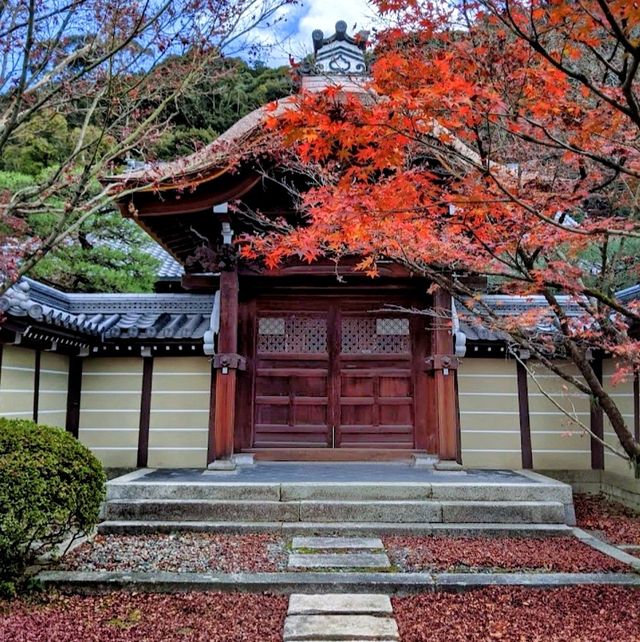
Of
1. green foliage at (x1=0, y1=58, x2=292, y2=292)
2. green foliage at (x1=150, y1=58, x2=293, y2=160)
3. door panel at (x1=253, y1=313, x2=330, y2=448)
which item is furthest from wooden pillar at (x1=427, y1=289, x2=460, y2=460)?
green foliage at (x1=0, y1=58, x2=292, y2=292)

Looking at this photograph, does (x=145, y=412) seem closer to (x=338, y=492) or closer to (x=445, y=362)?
(x=338, y=492)

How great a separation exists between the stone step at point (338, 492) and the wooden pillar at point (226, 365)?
1125 millimetres

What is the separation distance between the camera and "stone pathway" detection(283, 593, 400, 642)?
3.54 meters

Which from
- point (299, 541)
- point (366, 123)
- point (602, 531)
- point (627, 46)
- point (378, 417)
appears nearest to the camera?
point (627, 46)

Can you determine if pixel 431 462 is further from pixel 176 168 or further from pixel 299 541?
pixel 176 168

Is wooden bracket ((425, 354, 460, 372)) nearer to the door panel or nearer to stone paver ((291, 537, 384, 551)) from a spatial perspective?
the door panel

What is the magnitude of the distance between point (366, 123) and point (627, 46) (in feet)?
5.07

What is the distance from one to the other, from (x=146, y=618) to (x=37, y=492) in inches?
49.6

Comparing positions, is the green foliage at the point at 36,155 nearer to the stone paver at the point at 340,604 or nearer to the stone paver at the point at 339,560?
the stone paver at the point at 339,560

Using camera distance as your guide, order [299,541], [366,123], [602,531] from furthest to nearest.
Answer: [602,531], [299,541], [366,123]

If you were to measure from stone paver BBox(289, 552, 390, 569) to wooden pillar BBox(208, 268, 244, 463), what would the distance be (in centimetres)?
252

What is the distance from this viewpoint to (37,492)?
165 inches

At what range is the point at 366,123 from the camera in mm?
3654

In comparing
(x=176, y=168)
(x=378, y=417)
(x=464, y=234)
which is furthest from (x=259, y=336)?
(x=464, y=234)
